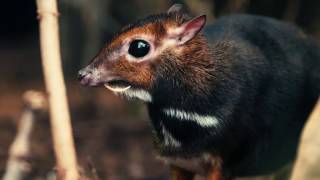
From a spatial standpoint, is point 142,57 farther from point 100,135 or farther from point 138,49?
point 100,135

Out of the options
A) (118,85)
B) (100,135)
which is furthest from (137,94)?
(100,135)

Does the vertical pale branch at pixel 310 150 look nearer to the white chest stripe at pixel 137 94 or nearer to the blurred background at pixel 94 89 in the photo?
the white chest stripe at pixel 137 94

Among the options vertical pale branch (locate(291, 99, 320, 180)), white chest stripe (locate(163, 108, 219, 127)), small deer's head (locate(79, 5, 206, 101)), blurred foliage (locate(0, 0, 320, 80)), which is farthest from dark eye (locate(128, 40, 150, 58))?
blurred foliage (locate(0, 0, 320, 80))

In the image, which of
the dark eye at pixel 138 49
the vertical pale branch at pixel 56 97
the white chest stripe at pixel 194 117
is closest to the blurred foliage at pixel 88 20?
the white chest stripe at pixel 194 117

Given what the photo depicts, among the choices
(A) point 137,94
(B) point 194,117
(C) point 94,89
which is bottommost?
(C) point 94,89

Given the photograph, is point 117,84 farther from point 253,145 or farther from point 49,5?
point 253,145

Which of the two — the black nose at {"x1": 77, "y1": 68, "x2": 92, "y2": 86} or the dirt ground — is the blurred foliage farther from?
the black nose at {"x1": 77, "y1": 68, "x2": 92, "y2": 86}
